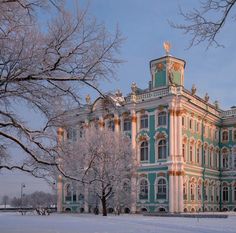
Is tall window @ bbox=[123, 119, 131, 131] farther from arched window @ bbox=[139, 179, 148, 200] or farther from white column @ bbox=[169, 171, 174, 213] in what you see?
white column @ bbox=[169, 171, 174, 213]

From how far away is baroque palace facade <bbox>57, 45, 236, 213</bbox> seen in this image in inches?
2008

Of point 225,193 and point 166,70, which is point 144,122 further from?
point 225,193

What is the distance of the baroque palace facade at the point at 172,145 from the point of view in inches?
2008

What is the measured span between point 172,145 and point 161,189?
16.9ft

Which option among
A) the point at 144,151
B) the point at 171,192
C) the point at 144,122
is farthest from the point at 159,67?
the point at 171,192

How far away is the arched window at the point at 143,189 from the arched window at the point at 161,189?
169cm

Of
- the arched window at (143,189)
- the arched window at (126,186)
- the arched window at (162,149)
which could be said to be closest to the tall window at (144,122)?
the arched window at (162,149)

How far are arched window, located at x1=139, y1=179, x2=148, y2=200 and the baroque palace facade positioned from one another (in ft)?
0.37

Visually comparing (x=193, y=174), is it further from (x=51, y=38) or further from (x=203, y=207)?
(x=51, y=38)

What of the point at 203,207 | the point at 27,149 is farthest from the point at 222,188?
the point at 27,149

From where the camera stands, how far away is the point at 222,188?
198ft

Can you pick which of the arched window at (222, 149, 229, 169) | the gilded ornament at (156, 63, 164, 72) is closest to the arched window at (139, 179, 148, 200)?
the arched window at (222, 149, 229, 169)

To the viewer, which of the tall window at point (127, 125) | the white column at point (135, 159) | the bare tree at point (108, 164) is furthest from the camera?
the tall window at point (127, 125)

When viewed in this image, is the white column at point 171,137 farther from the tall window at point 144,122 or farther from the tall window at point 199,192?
the tall window at point 199,192
